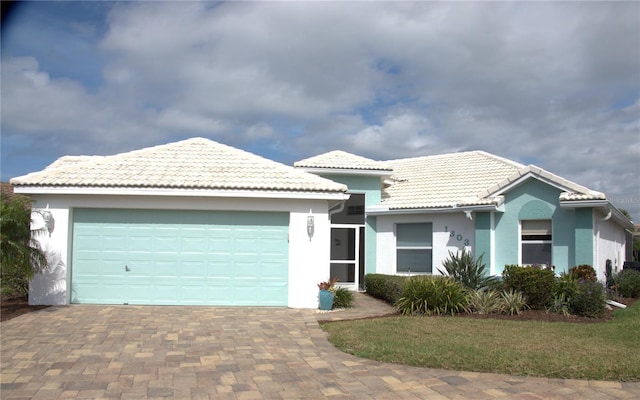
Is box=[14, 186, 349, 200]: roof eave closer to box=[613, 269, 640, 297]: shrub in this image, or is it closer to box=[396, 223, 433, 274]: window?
box=[396, 223, 433, 274]: window

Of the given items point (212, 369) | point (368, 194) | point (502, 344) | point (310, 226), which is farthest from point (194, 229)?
point (502, 344)

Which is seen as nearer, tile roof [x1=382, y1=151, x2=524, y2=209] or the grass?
the grass

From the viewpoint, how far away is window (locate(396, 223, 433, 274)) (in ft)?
60.0

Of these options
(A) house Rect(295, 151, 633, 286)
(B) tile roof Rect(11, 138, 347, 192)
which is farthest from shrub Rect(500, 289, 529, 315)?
(B) tile roof Rect(11, 138, 347, 192)

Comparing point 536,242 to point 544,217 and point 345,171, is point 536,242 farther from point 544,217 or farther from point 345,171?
point 345,171

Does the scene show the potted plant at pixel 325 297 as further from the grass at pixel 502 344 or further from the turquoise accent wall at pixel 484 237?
the turquoise accent wall at pixel 484 237

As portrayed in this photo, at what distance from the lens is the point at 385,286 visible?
1565 centimetres

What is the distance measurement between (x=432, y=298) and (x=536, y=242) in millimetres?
4873

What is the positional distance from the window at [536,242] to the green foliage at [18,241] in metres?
13.0

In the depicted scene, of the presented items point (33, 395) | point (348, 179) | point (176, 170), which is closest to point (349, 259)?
point (348, 179)

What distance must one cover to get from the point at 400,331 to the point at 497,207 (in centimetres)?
704

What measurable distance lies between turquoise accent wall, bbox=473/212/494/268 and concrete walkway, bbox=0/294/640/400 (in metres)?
7.34

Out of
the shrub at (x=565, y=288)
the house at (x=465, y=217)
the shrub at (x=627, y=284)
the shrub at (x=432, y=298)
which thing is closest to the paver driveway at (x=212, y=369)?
the shrub at (x=432, y=298)

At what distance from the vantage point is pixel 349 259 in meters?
19.5
